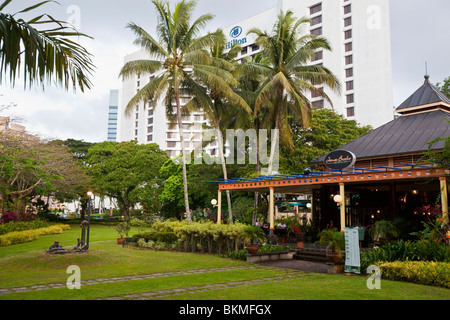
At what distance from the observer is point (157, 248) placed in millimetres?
19641

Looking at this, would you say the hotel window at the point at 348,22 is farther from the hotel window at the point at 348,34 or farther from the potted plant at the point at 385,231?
the potted plant at the point at 385,231

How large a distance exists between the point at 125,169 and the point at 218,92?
23317 mm

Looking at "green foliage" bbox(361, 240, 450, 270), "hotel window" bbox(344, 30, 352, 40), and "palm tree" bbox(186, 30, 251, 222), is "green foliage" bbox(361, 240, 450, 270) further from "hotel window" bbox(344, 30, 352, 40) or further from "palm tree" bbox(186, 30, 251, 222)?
"hotel window" bbox(344, 30, 352, 40)

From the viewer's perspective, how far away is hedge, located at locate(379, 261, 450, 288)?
9984 millimetres

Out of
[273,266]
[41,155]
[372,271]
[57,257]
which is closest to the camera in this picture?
[372,271]

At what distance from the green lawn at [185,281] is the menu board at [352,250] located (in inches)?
17.6

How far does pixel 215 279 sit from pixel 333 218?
1166 cm

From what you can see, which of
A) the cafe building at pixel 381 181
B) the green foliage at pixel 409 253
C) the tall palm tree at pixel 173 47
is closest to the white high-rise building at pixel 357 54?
the tall palm tree at pixel 173 47

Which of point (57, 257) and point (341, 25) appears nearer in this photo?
point (57, 257)

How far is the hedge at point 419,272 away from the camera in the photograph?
9.98 meters

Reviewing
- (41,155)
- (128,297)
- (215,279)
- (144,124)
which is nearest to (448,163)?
(215,279)

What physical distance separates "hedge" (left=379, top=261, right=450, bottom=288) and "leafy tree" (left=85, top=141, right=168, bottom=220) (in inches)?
1298

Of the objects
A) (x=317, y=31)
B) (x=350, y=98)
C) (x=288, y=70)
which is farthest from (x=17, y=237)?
(x=317, y=31)
